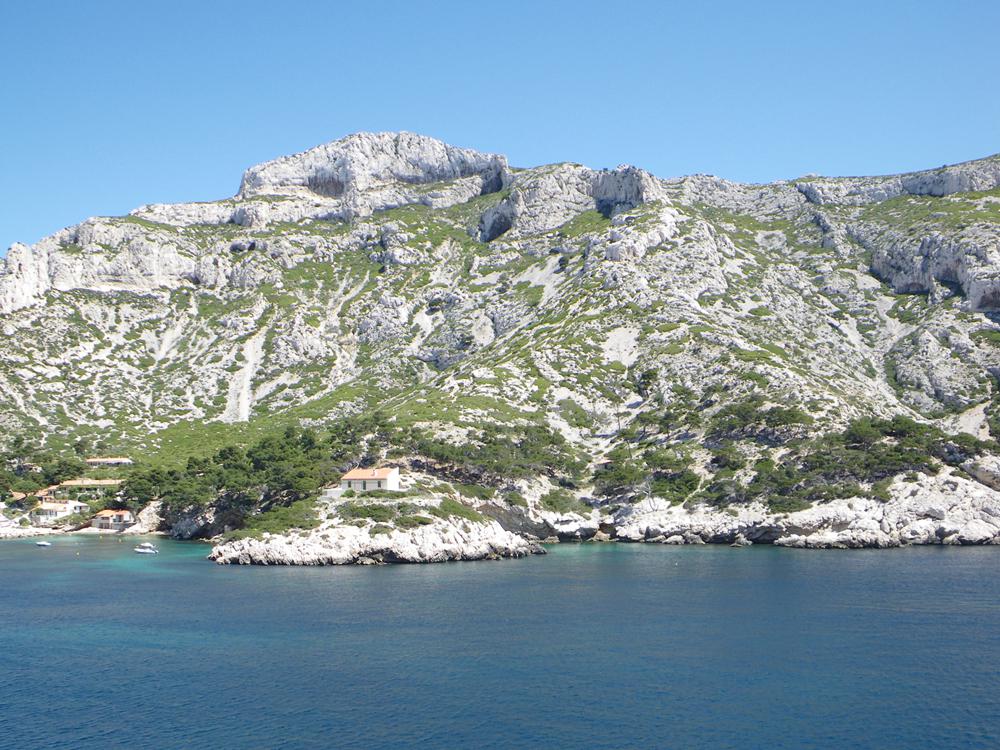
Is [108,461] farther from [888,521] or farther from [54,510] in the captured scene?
[888,521]

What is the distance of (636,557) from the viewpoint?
10125 centimetres

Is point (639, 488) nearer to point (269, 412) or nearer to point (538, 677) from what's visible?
point (538, 677)

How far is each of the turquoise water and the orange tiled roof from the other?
2429cm

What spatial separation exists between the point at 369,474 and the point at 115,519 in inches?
2275

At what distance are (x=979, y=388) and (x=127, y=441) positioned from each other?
547ft

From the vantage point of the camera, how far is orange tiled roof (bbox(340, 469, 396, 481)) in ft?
364

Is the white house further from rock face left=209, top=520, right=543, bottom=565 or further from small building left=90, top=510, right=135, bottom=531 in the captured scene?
rock face left=209, top=520, right=543, bottom=565

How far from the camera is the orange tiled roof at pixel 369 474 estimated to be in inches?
4365

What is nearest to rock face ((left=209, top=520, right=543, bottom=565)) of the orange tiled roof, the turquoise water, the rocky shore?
the rocky shore

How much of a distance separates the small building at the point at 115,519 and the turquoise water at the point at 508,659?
2262 inches

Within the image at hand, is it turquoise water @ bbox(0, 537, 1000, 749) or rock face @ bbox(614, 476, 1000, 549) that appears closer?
turquoise water @ bbox(0, 537, 1000, 749)

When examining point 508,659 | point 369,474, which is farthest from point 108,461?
point 508,659

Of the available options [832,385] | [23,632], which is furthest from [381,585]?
[832,385]

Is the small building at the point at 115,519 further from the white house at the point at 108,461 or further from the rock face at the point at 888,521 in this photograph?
the rock face at the point at 888,521
